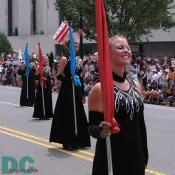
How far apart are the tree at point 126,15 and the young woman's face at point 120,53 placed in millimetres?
27909

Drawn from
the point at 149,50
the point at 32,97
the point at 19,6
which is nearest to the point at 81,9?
the point at 32,97

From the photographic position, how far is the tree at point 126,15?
107ft

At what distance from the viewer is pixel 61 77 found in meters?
9.68


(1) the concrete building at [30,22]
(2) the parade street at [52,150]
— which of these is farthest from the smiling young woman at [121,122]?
(1) the concrete building at [30,22]

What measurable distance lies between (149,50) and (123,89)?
5180 centimetres

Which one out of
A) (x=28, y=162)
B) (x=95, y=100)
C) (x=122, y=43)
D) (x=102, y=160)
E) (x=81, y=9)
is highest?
(x=81, y=9)

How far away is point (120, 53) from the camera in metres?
4.23

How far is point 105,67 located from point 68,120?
568cm

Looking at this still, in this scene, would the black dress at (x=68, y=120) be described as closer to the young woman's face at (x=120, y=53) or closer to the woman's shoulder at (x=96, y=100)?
the woman's shoulder at (x=96, y=100)

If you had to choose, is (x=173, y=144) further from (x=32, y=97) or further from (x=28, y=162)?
(x=32, y=97)

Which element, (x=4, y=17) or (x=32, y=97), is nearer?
(x=32, y=97)

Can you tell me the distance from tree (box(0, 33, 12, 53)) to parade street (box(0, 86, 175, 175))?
56558mm

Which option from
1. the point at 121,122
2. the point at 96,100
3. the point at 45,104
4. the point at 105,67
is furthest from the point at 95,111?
the point at 45,104

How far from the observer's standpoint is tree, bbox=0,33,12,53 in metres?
70.1
